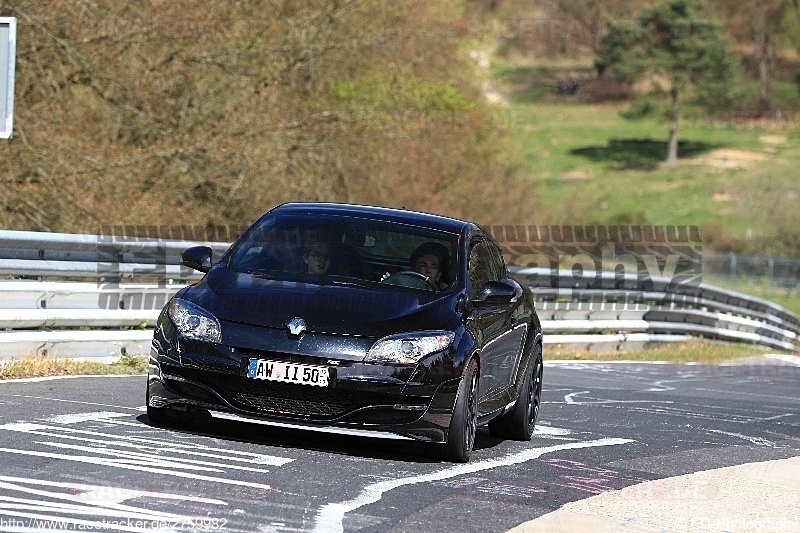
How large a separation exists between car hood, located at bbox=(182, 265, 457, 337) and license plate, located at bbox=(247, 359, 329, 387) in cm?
21

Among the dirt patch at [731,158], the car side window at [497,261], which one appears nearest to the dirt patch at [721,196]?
the dirt patch at [731,158]

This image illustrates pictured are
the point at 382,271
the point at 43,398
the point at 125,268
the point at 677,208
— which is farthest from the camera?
the point at 677,208

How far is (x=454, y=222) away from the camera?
386 inches

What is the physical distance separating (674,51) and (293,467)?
117 meters

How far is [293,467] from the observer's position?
24.7ft

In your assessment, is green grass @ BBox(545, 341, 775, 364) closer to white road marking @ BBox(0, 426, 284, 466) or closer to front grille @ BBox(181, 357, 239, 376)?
front grille @ BBox(181, 357, 239, 376)

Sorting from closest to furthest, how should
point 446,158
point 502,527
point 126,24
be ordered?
point 502,527
point 126,24
point 446,158

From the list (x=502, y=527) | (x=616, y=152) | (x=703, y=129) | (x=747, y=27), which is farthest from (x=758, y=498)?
(x=747, y=27)

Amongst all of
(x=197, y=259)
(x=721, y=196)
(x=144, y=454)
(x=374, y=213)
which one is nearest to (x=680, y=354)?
(x=374, y=213)

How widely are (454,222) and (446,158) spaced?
100 feet

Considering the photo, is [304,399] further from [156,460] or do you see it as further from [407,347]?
[156,460]

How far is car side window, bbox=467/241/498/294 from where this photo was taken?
932 centimetres

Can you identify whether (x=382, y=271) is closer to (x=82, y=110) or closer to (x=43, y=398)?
(x=43, y=398)

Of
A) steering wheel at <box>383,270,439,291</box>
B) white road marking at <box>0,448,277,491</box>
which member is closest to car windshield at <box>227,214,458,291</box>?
steering wheel at <box>383,270,439,291</box>
